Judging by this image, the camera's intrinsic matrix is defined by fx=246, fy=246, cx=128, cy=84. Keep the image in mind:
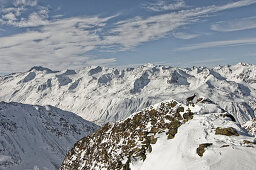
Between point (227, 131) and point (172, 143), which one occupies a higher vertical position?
point (227, 131)

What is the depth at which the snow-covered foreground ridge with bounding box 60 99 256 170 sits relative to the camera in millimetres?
25250

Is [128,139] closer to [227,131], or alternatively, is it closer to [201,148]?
[201,148]

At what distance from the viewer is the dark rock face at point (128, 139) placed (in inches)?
1419

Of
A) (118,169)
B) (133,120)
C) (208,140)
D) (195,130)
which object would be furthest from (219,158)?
(133,120)

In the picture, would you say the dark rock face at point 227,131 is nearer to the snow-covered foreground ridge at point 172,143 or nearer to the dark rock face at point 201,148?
the snow-covered foreground ridge at point 172,143

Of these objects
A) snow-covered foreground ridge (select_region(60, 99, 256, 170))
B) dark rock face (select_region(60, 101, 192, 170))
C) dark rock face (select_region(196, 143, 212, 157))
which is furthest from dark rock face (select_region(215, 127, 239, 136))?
dark rock face (select_region(60, 101, 192, 170))

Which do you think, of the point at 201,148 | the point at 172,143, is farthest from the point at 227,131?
the point at 172,143

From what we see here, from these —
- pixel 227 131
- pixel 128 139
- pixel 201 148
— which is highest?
pixel 227 131

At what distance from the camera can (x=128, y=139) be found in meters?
39.8

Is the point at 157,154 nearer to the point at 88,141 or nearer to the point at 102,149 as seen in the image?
the point at 102,149

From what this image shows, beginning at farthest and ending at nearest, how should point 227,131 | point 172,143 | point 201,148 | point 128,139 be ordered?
1. point 128,139
2. point 172,143
3. point 227,131
4. point 201,148

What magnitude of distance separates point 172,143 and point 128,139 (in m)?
9.37

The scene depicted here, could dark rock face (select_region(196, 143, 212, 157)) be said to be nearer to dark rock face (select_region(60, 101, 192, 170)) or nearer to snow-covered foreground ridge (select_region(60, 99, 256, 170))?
snow-covered foreground ridge (select_region(60, 99, 256, 170))

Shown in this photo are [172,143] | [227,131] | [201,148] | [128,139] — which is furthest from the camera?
[128,139]
